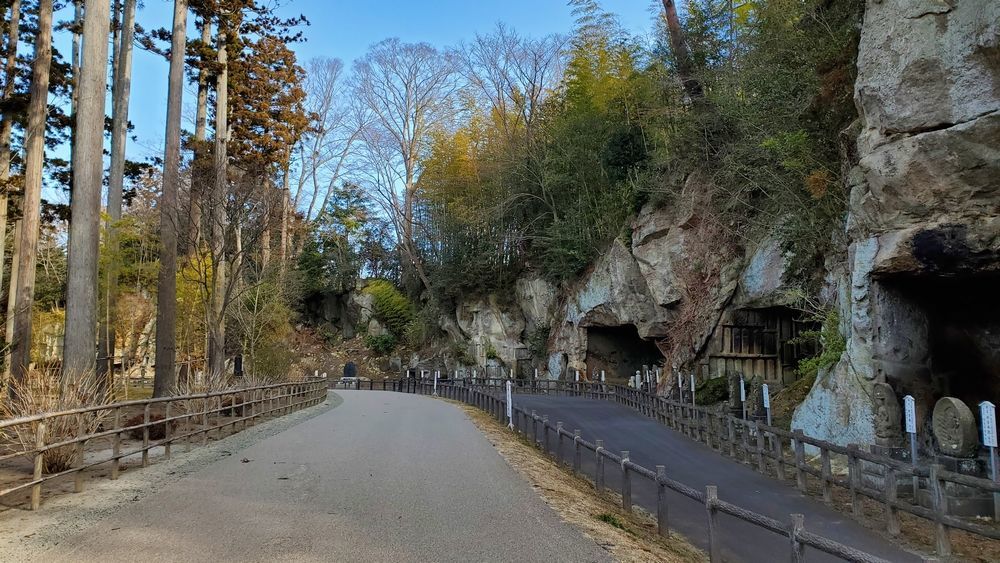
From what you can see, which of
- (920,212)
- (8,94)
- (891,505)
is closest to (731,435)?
(891,505)

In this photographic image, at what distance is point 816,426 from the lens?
1125 cm

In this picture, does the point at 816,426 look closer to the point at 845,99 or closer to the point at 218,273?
the point at 845,99

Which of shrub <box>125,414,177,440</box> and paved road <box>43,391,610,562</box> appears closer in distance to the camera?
paved road <box>43,391,610,562</box>

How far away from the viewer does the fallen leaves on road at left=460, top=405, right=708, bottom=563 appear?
5340 mm

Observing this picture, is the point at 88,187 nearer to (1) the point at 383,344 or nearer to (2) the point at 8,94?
(2) the point at 8,94

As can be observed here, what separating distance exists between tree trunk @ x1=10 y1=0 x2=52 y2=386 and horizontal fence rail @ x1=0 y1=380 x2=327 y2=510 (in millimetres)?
4872

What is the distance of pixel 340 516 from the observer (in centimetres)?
563

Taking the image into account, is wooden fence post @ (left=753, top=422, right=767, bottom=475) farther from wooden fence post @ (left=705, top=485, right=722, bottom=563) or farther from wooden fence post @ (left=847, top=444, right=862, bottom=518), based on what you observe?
wooden fence post @ (left=705, top=485, right=722, bottom=563)

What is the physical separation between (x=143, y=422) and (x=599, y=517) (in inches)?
271

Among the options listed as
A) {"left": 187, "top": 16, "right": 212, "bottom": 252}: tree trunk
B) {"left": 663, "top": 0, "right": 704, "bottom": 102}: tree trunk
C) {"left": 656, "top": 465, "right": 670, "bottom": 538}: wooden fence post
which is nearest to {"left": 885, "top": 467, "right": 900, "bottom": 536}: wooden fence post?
{"left": 656, "top": 465, "right": 670, "bottom": 538}: wooden fence post

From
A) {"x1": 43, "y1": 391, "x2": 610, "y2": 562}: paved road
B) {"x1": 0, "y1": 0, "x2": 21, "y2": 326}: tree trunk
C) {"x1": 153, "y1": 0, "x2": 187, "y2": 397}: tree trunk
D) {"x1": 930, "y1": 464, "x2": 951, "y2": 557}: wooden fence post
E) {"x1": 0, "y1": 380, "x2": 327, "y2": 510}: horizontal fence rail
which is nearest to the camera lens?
{"x1": 43, "y1": 391, "x2": 610, "y2": 562}: paved road

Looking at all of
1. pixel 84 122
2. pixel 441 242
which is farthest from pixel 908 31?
pixel 441 242

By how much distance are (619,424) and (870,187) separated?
8.02 metres

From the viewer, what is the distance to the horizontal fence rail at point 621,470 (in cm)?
428
